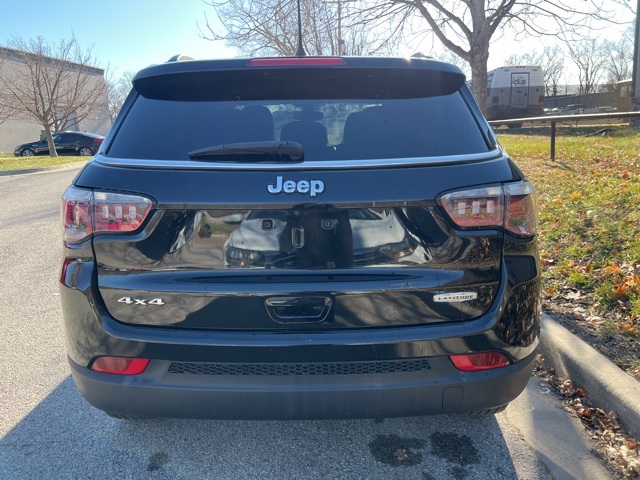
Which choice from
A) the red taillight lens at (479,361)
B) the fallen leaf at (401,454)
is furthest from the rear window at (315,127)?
the fallen leaf at (401,454)

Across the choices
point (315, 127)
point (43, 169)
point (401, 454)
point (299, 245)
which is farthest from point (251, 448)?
point (43, 169)

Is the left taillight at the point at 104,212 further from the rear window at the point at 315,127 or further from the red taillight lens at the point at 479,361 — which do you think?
the red taillight lens at the point at 479,361

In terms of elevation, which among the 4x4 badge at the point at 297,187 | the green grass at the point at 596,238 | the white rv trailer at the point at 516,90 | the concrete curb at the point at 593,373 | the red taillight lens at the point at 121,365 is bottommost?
the concrete curb at the point at 593,373

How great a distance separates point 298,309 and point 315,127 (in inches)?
31.0

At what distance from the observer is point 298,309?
77.6 inches

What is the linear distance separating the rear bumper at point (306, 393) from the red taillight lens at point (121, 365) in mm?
25

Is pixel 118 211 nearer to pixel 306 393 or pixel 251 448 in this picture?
pixel 306 393

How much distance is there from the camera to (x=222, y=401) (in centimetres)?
202

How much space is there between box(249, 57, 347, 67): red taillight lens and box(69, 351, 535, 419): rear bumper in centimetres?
133

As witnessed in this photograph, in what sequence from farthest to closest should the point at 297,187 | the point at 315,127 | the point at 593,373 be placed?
the point at 593,373 < the point at 315,127 < the point at 297,187

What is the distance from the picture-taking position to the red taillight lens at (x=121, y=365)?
204 centimetres

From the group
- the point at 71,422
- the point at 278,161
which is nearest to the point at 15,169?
the point at 71,422

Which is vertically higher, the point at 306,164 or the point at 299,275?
the point at 306,164

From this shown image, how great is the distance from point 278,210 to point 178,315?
58cm
